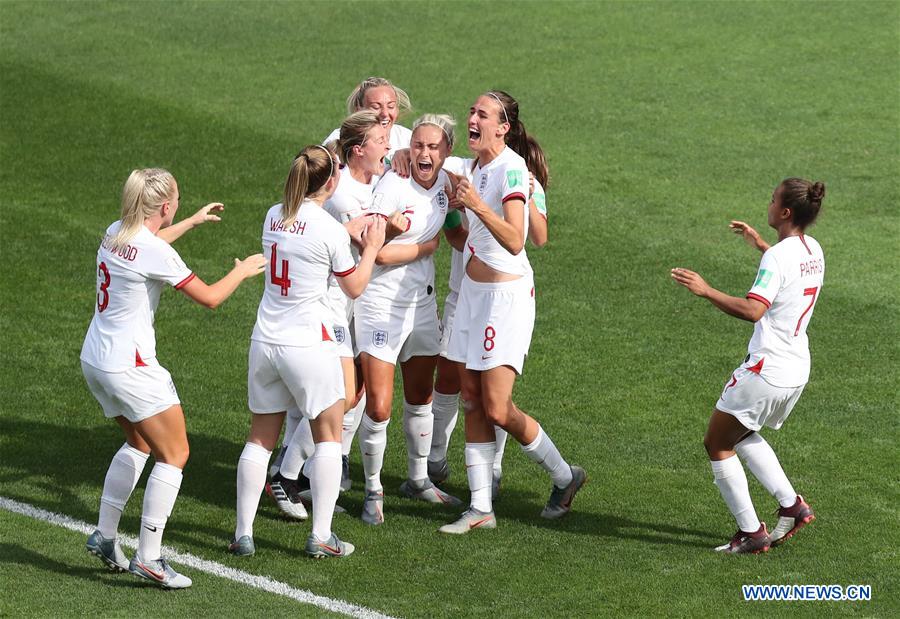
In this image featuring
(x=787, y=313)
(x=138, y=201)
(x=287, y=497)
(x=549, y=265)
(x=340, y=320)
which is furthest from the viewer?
(x=549, y=265)

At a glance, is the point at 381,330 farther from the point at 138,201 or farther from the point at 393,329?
the point at 138,201

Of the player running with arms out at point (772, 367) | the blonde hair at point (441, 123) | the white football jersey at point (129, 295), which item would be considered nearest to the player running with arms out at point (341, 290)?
the blonde hair at point (441, 123)

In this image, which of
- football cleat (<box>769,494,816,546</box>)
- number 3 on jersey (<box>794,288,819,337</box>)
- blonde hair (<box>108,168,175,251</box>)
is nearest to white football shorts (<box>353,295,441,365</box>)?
blonde hair (<box>108,168,175,251</box>)

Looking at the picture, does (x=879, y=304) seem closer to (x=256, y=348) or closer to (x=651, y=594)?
(x=651, y=594)

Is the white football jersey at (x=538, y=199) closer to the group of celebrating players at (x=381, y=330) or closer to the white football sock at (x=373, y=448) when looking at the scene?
the group of celebrating players at (x=381, y=330)

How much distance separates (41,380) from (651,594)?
5377 millimetres

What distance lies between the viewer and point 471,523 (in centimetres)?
776

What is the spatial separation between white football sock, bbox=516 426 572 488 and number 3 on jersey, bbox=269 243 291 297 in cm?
180

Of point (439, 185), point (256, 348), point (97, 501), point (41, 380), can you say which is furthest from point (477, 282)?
point (41, 380)

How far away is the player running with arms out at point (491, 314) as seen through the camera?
7.59 m

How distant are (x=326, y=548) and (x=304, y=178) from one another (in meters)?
2.02

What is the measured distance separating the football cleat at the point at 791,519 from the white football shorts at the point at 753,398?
519 millimetres

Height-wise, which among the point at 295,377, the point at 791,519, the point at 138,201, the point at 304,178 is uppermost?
the point at 304,178

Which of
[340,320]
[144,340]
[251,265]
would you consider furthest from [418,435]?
[144,340]
